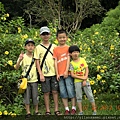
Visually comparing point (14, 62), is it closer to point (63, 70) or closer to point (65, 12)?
point (63, 70)

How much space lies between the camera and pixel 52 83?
15.0ft

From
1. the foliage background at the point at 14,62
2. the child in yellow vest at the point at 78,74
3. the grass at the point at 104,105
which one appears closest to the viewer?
the child in yellow vest at the point at 78,74

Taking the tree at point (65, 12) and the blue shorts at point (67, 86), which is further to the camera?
the tree at point (65, 12)

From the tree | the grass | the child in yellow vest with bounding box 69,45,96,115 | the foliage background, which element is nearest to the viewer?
the child in yellow vest with bounding box 69,45,96,115

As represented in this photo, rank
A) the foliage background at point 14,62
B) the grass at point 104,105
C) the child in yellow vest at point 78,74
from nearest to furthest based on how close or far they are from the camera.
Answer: the child in yellow vest at point 78,74
the foliage background at point 14,62
the grass at point 104,105

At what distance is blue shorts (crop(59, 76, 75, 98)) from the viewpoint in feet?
14.9

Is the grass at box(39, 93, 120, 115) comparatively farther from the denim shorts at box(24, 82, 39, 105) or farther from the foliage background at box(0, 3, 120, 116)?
the denim shorts at box(24, 82, 39, 105)

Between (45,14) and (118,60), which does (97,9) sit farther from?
(118,60)

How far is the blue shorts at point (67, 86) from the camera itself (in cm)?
455

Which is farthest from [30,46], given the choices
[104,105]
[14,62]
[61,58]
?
[104,105]

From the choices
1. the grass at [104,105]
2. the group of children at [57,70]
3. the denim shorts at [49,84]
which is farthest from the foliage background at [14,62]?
the denim shorts at [49,84]

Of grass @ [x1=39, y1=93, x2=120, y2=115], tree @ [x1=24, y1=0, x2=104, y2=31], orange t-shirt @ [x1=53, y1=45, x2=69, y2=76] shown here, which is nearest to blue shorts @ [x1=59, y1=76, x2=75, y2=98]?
orange t-shirt @ [x1=53, y1=45, x2=69, y2=76]

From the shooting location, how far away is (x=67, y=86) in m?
4.54

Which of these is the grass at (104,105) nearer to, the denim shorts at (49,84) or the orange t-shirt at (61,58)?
the denim shorts at (49,84)
